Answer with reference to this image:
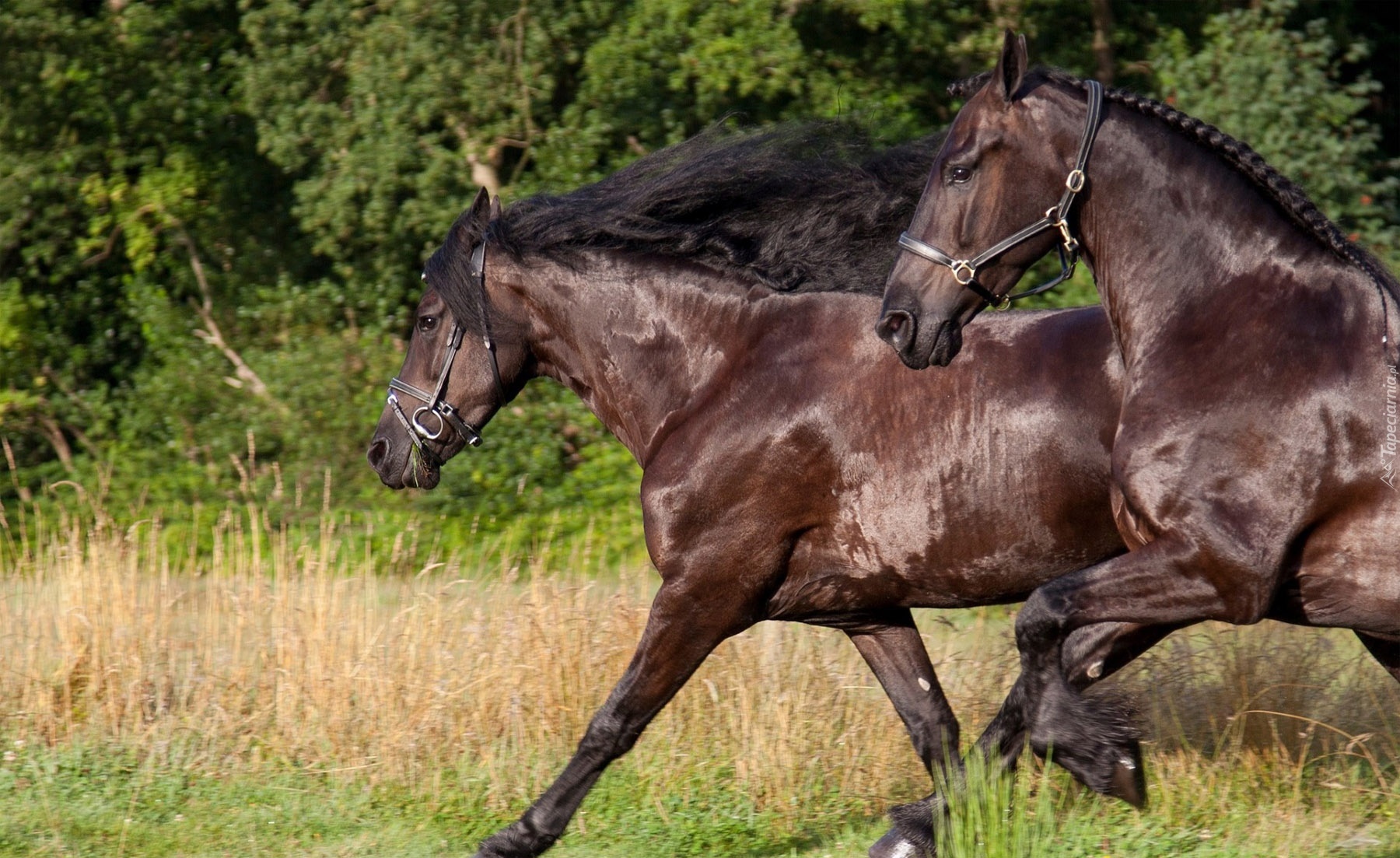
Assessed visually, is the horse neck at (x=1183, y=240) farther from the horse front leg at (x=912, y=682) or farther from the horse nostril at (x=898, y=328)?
the horse front leg at (x=912, y=682)

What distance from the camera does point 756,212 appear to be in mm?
5184

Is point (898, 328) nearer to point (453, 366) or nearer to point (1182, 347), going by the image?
A: point (1182, 347)

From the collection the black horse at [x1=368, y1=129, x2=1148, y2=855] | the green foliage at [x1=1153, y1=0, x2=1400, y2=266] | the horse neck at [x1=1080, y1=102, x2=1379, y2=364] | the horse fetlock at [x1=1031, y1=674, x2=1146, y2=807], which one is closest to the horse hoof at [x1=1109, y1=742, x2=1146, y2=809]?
the horse fetlock at [x1=1031, y1=674, x2=1146, y2=807]

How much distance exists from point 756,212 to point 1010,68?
1456mm

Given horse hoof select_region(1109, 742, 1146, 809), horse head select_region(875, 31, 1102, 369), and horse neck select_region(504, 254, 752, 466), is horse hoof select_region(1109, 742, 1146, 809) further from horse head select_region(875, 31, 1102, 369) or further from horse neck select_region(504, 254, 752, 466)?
horse neck select_region(504, 254, 752, 466)

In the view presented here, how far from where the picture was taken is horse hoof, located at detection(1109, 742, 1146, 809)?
3895 millimetres

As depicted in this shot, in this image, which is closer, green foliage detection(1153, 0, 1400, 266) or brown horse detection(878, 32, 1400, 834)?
brown horse detection(878, 32, 1400, 834)

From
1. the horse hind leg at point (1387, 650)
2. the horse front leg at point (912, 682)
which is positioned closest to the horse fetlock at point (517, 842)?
the horse front leg at point (912, 682)

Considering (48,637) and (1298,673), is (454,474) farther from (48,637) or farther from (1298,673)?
(1298,673)

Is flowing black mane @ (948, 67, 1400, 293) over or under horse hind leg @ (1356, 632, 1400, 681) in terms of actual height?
over

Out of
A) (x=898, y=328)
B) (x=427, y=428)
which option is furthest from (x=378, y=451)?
(x=898, y=328)

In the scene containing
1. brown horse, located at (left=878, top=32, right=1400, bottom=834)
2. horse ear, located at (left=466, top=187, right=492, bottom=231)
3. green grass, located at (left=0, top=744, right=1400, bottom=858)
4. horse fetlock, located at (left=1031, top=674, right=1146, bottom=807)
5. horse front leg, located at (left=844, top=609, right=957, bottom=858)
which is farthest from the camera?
horse ear, located at (left=466, top=187, right=492, bottom=231)

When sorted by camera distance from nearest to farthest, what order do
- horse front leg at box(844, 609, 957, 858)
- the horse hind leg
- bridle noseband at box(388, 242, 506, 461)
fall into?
the horse hind leg < horse front leg at box(844, 609, 957, 858) < bridle noseband at box(388, 242, 506, 461)

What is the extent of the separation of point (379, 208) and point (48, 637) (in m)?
6.68
